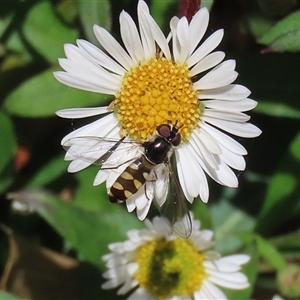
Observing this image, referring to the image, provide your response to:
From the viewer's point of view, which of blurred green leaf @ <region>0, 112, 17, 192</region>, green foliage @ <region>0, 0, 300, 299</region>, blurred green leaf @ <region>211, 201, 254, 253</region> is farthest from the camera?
blurred green leaf @ <region>211, 201, 254, 253</region>

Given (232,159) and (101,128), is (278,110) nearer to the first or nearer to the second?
(232,159)

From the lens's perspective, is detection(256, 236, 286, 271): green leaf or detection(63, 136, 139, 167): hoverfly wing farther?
detection(256, 236, 286, 271): green leaf

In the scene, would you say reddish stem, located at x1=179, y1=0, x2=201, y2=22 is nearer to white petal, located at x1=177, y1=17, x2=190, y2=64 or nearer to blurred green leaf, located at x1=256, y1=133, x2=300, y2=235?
white petal, located at x1=177, y1=17, x2=190, y2=64

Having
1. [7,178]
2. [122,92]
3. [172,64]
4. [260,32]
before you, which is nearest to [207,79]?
[172,64]

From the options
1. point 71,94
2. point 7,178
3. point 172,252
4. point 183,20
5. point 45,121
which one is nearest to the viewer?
point 183,20

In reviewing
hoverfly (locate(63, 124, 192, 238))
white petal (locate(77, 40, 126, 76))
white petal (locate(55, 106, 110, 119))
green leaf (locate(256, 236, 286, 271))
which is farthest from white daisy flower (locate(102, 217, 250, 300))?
white petal (locate(77, 40, 126, 76))

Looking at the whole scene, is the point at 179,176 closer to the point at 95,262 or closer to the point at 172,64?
the point at 172,64
